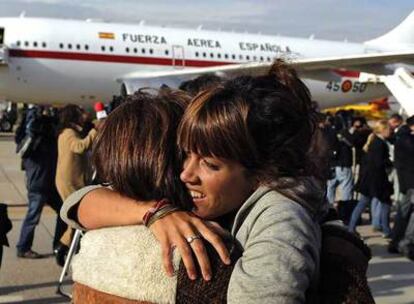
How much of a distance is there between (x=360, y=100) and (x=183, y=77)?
913 cm

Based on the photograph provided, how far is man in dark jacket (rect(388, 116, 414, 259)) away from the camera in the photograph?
24.0 feet

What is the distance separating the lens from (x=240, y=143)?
1.34 metres

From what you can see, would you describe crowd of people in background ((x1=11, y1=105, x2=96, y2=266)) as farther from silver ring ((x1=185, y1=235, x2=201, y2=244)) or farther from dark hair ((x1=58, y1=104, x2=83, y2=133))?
silver ring ((x1=185, y1=235, x2=201, y2=244))

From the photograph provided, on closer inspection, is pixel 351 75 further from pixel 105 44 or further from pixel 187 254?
pixel 187 254

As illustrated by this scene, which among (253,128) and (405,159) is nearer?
(253,128)

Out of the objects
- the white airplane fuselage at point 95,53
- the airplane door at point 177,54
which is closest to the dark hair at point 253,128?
the white airplane fuselage at point 95,53

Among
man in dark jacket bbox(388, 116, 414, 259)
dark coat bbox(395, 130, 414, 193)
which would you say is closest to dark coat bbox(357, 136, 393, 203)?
man in dark jacket bbox(388, 116, 414, 259)

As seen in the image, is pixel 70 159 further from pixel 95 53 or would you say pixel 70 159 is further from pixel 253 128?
pixel 95 53

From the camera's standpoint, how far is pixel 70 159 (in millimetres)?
6582

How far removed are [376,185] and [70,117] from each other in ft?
14.1

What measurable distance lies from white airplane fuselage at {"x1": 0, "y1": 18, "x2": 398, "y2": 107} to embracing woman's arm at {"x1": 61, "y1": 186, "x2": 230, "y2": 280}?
1944cm

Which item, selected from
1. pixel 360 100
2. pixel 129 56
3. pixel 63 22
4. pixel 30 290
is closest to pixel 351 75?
pixel 360 100

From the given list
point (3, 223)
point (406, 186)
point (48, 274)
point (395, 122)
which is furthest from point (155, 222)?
point (395, 122)

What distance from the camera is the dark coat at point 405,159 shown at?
730 centimetres
